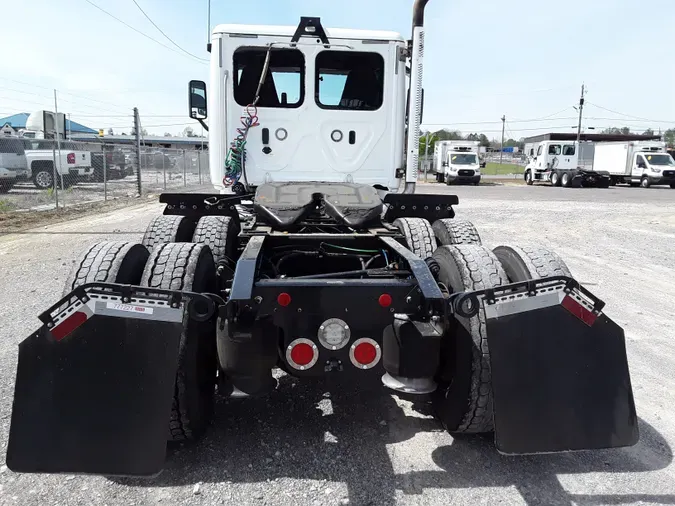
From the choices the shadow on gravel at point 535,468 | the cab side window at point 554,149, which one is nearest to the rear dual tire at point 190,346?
the shadow on gravel at point 535,468

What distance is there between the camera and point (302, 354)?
2619mm

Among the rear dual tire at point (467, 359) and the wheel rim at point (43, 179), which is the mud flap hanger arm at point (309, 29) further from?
the wheel rim at point (43, 179)

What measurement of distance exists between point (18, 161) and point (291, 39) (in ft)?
46.1

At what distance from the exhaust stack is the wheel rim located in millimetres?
15618

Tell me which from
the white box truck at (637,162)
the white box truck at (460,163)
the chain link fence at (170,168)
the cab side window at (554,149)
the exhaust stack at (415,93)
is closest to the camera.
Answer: the exhaust stack at (415,93)

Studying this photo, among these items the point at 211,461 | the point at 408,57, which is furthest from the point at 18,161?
the point at 211,461

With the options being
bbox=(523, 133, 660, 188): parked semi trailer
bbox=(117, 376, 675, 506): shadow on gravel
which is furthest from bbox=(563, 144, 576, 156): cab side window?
bbox=(117, 376, 675, 506): shadow on gravel

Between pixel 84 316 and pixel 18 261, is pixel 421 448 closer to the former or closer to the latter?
pixel 84 316

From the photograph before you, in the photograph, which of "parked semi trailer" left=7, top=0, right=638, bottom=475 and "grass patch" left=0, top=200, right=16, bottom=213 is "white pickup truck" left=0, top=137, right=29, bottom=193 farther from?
"parked semi trailer" left=7, top=0, right=638, bottom=475

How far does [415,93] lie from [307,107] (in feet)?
3.54

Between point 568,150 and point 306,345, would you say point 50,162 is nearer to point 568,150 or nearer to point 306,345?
point 306,345

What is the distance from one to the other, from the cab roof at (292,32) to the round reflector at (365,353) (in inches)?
142

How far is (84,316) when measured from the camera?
230 centimetres

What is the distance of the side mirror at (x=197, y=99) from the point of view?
535 cm
